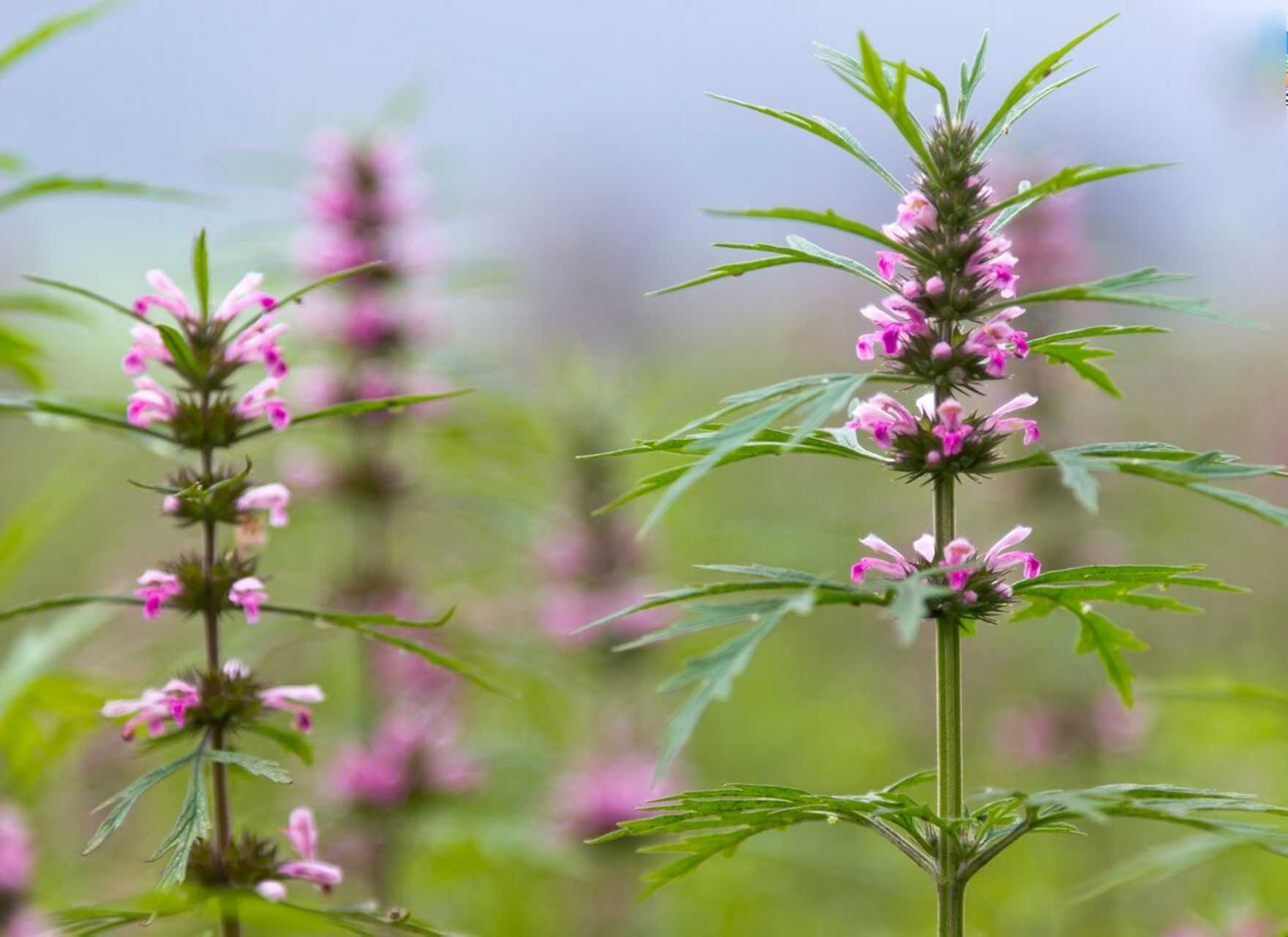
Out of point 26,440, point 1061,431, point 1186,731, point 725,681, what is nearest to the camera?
point 725,681

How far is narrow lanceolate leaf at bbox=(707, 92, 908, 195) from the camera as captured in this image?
1.48 meters

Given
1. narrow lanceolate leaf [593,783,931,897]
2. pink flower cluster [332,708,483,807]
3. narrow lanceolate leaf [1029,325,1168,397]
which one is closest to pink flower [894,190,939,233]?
narrow lanceolate leaf [1029,325,1168,397]

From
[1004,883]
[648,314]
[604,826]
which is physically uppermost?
[648,314]

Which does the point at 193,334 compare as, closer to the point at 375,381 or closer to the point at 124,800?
the point at 124,800

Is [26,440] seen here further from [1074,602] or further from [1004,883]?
[1074,602]

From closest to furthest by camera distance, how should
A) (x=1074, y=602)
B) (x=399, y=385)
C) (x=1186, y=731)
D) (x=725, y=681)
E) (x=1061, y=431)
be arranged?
1. (x=725, y=681)
2. (x=1074, y=602)
3. (x=399, y=385)
4. (x=1061, y=431)
5. (x=1186, y=731)

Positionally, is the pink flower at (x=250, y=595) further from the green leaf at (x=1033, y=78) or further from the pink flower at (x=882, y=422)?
the green leaf at (x=1033, y=78)

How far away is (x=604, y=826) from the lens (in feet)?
14.6

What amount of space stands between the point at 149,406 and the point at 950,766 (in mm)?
1272

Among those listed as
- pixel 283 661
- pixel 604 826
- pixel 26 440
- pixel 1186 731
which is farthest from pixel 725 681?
pixel 26 440

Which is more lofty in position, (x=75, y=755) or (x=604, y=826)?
(x=75, y=755)

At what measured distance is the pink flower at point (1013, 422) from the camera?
5.43 feet

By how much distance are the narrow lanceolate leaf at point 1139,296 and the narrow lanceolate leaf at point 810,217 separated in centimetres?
19

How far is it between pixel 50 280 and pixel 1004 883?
440 cm
